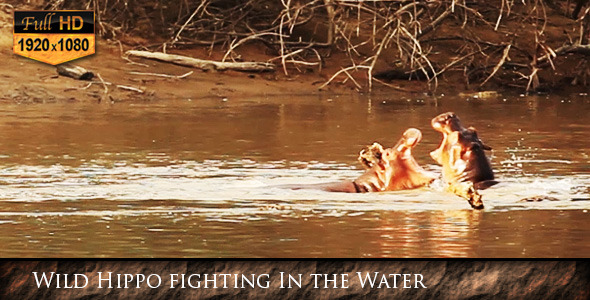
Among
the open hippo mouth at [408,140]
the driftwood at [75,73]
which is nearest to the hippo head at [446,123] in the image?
the open hippo mouth at [408,140]

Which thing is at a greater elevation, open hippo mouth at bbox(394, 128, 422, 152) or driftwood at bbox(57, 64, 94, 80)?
open hippo mouth at bbox(394, 128, 422, 152)

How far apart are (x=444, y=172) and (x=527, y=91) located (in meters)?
7.40

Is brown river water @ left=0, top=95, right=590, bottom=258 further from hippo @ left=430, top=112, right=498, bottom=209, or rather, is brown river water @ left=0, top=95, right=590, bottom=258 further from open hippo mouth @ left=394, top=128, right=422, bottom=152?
open hippo mouth @ left=394, top=128, right=422, bottom=152

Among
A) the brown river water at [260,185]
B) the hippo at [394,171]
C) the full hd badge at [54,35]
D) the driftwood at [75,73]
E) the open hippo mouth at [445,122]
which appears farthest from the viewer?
the full hd badge at [54,35]

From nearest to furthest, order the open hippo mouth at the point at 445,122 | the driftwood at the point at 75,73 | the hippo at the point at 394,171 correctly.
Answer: the open hippo mouth at the point at 445,122 < the hippo at the point at 394,171 < the driftwood at the point at 75,73

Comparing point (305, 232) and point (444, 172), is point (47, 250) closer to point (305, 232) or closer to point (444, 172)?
point (305, 232)

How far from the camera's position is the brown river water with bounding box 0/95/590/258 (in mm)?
6344

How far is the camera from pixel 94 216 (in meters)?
7.03

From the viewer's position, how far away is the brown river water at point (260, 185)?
6344mm

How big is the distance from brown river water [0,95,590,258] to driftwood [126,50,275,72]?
5.58 feet

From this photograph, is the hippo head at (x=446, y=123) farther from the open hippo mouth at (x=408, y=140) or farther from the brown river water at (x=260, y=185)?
the brown river water at (x=260, y=185)

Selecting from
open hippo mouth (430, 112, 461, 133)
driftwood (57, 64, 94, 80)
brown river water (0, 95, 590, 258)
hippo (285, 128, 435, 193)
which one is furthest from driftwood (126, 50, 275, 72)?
open hippo mouth (430, 112, 461, 133)

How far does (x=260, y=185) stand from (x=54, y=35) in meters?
7.84

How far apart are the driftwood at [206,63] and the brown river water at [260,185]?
1700 mm
